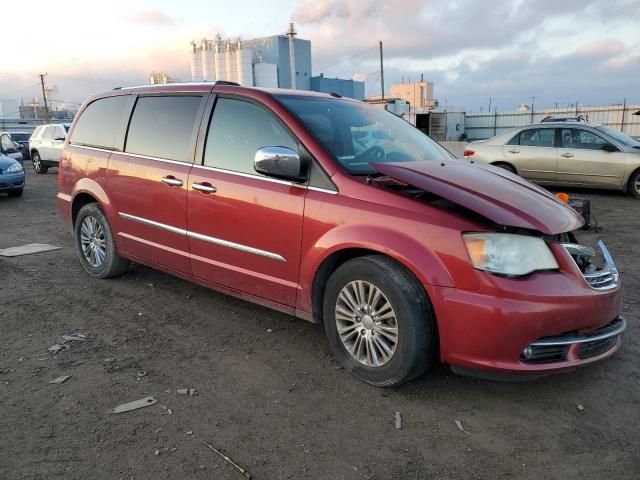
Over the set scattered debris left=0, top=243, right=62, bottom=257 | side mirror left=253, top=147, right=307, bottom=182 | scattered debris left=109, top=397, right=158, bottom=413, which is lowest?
scattered debris left=109, top=397, right=158, bottom=413

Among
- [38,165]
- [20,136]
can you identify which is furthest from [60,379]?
[20,136]

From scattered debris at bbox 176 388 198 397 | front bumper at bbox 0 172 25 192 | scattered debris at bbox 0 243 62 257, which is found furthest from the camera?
front bumper at bbox 0 172 25 192

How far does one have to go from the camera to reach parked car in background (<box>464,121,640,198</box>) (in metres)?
10.4

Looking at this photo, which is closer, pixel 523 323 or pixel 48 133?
pixel 523 323

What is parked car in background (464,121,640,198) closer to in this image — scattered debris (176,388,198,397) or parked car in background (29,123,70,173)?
scattered debris (176,388,198,397)

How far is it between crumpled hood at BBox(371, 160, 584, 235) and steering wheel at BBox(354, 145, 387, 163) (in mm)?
230

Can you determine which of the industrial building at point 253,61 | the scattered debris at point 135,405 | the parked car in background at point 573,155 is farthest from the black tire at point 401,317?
the industrial building at point 253,61

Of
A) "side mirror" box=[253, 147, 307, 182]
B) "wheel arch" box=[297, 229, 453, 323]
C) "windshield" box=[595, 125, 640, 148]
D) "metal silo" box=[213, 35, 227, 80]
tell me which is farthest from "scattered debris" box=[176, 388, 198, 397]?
"metal silo" box=[213, 35, 227, 80]

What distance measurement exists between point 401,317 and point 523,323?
2.13 ft

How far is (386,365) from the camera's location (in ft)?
10.2

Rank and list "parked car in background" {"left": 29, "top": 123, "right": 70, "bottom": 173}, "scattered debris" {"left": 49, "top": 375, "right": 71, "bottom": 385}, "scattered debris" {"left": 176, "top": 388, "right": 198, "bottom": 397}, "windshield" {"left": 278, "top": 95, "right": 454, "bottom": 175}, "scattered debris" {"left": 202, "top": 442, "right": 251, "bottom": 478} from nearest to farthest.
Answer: "scattered debris" {"left": 202, "top": 442, "right": 251, "bottom": 478} < "scattered debris" {"left": 176, "top": 388, "right": 198, "bottom": 397} < "scattered debris" {"left": 49, "top": 375, "right": 71, "bottom": 385} < "windshield" {"left": 278, "top": 95, "right": 454, "bottom": 175} < "parked car in background" {"left": 29, "top": 123, "right": 70, "bottom": 173}

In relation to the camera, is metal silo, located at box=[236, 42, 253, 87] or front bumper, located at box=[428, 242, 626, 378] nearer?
front bumper, located at box=[428, 242, 626, 378]

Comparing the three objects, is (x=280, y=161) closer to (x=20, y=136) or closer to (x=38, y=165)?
(x=38, y=165)

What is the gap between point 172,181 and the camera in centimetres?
423
